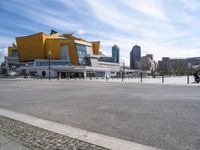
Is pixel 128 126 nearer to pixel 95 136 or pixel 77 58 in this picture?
pixel 95 136

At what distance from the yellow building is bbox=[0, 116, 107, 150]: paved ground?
9654cm

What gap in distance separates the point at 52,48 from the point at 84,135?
107399 millimetres

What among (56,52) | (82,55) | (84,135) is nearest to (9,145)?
(84,135)

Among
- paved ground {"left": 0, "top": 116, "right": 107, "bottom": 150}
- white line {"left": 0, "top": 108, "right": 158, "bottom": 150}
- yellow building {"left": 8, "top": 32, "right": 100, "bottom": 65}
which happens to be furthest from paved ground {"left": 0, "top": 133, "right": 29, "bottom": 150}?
yellow building {"left": 8, "top": 32, "right": 100, "bottom": 65}

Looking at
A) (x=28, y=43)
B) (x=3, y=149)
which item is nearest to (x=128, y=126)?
(x=3, y=149)

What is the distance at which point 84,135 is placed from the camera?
5.18 meters

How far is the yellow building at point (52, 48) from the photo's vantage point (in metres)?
103

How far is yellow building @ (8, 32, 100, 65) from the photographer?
103 meters

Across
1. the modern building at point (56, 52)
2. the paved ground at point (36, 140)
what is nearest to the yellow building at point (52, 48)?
the modern building at point (56, 52)

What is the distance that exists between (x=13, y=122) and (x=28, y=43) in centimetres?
11270

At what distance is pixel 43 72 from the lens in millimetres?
82875

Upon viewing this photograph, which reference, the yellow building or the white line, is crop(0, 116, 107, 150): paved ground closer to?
the white line

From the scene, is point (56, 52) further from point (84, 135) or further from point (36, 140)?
point (36, 140)

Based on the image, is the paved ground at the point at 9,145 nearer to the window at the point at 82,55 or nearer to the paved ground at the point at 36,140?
the paved ground at the point at 36,140
